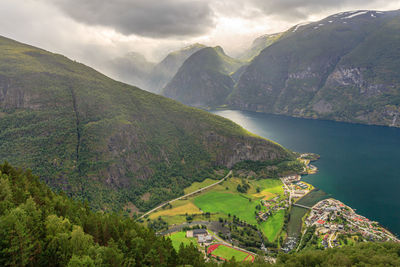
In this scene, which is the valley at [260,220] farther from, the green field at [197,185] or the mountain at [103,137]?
the mountain at [103,137]

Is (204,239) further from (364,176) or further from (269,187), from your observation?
(364,176)

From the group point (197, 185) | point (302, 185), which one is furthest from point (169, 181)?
point (302, 185)

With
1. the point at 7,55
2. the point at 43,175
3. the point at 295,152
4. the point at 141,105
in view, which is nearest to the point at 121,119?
the point at 141,105

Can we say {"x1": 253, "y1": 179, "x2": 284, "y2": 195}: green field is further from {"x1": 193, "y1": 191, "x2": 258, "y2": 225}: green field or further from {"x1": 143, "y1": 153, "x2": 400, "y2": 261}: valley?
{"x1": 193, "y1": 191, "x2": 258, "y2": 225}: green field

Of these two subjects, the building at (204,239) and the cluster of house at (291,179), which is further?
the cluster of house at (291,179)

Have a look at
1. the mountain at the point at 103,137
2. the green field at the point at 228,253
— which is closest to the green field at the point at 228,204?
the mountain at the point at 103,137

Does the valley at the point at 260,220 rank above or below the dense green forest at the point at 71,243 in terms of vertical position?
below
